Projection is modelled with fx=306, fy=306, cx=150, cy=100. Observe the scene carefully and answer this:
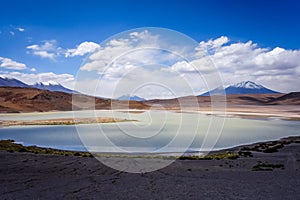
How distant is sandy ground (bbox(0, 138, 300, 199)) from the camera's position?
10.5 meters

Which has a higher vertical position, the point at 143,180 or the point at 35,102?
the point at 35,102

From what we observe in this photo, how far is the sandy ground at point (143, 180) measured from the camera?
10.5m

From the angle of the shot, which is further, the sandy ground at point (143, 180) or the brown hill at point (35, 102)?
the brown hill at point (35, 102)

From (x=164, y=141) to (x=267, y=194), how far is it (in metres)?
19.7

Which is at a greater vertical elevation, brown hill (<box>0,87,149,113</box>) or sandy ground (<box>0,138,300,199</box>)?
brown hill (<box>0,87,149,113</box>)

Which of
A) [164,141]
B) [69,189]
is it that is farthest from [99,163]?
[164,141]

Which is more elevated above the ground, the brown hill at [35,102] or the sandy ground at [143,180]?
the brown hill at [35,102]

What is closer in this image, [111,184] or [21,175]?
[111,184]

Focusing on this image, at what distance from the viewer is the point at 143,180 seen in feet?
42.9

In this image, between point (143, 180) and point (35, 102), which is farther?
point (35, 102)

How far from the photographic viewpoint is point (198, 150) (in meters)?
25.1

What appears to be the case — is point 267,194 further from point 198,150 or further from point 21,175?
point 198,150

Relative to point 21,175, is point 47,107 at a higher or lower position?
higher

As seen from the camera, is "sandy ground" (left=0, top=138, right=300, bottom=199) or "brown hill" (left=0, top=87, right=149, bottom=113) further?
"brown hill" (left=0, top=87, right=149, bottom=113)
